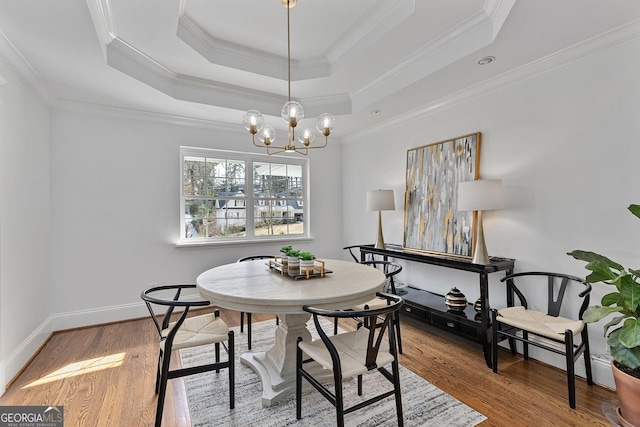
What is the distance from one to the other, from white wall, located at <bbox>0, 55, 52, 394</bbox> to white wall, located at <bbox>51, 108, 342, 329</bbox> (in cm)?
15

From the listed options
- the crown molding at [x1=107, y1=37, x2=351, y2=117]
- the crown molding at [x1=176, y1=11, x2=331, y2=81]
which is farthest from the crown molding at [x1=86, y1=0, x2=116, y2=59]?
the crown molding at [x1=176, y1=11, x2=331, y2=81]

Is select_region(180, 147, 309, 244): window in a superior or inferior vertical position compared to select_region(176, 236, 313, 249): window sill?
superior

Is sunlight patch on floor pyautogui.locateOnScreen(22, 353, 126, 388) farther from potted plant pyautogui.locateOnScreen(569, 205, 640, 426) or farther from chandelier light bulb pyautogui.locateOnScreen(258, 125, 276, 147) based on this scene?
potted plant pyautogui.locateOnScreen(569, 205, 640, 426)

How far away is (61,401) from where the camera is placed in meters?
2.12

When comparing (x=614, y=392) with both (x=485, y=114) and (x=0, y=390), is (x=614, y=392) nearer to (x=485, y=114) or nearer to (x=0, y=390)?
(x=485, y=114)

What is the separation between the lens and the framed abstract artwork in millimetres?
3098

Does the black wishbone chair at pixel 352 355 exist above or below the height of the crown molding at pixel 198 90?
below

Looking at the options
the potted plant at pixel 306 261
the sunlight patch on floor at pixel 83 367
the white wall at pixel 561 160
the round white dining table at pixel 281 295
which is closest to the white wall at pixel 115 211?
the sunlight patch on floor at pixel 83 367

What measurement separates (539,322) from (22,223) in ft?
13.8

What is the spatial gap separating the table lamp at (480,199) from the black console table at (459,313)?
4.7 inches

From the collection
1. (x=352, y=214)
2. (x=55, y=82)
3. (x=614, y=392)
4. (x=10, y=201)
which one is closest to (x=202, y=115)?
(x=55, y=82)

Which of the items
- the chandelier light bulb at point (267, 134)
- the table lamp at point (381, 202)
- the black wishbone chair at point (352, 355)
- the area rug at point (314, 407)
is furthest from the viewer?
the table lamp at point (381, 202)

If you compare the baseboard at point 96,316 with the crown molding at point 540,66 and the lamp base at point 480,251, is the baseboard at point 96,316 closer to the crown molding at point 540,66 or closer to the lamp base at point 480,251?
the lamp base at point 480,251

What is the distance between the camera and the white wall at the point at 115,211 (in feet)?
11.0
